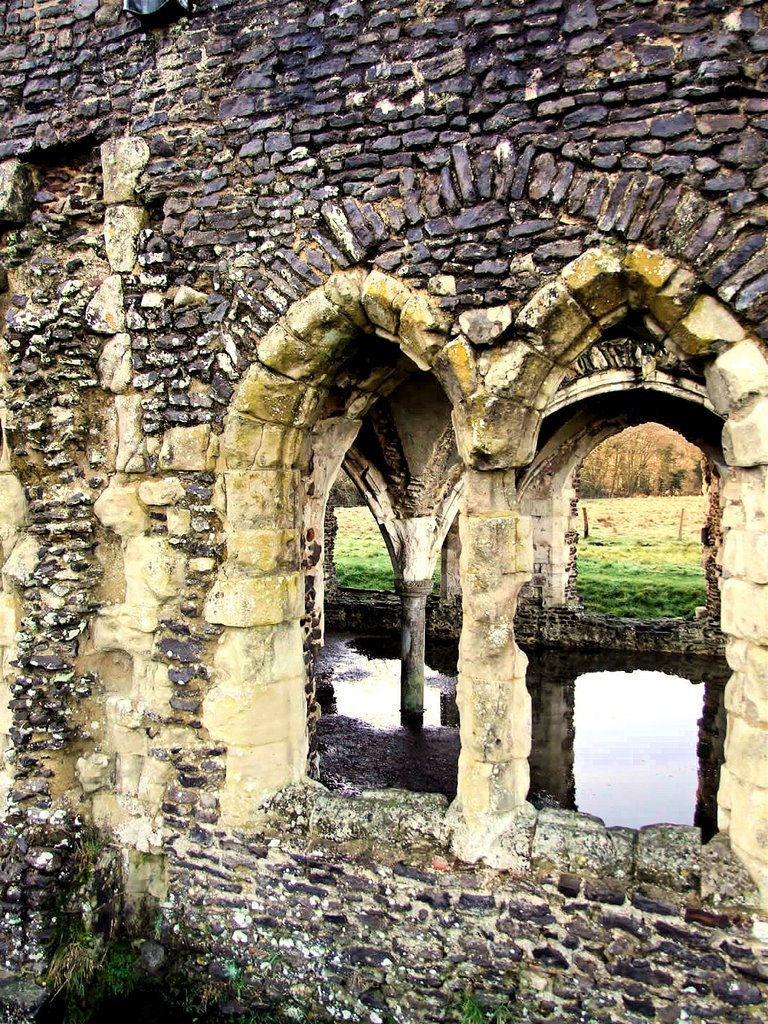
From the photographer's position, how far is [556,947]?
12.4ft

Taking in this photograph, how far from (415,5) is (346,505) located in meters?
25.7

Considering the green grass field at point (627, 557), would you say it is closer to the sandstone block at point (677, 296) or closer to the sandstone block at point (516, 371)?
the sandstone block at point (516, 371)

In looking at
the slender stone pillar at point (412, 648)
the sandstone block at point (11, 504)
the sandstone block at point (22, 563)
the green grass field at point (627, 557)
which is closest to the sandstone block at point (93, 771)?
the sandstone block at point (22, 563)

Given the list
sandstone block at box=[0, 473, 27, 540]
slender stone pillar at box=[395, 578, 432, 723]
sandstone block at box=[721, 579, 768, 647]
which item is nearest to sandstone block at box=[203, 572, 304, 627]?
sandstone block at box=[0, 473, 27, 540]

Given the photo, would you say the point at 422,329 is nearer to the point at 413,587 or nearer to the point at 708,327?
the point at 708,327

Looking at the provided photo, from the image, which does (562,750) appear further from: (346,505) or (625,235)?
(346,505)

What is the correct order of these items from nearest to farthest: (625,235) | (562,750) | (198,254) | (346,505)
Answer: (625,235)
(198,254)
(562,750)
(346,505)

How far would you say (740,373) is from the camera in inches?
138

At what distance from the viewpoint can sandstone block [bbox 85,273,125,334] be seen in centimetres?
471

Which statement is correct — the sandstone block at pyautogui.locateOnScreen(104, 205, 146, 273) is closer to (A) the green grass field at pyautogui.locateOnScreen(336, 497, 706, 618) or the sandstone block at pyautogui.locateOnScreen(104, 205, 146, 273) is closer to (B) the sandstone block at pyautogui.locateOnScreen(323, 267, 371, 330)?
(B) the sandstone block at pyautogui.locateOnScreen(323, 267, 371, 330)

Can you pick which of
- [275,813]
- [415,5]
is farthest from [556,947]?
[415,5]

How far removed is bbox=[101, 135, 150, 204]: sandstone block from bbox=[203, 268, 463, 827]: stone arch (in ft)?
4.25

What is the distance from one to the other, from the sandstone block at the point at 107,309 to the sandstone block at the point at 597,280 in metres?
2.63

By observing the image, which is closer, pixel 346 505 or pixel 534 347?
pixel 534 347
